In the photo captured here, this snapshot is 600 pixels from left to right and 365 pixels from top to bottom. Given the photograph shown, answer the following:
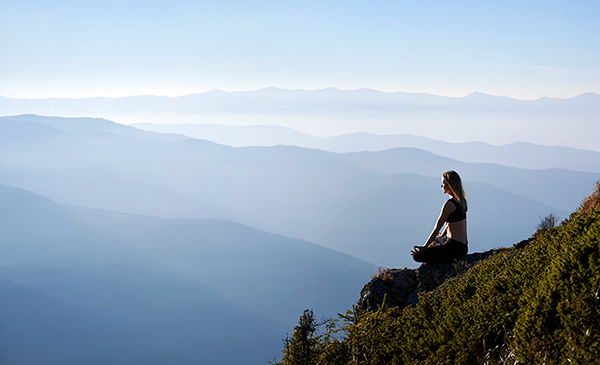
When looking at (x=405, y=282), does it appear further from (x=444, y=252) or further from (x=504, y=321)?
(x=504, y=321)

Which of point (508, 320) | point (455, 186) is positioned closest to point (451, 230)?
point (455, 186)

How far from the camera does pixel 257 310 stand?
633ft


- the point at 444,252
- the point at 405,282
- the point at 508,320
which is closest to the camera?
the point at 508,320

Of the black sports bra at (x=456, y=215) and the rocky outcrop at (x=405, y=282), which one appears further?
the black sports bra at (x=456, y=215)

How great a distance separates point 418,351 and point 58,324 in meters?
199

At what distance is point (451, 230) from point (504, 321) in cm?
429

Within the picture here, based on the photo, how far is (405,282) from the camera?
7.18 metres

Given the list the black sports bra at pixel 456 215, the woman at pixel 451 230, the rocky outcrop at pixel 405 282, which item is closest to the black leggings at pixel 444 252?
the woman at pixel 451 230

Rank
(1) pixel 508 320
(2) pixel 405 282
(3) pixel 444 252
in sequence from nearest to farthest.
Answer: (1) pixel 508 320 < (2) pixel 405 282 < (3) pixel 444 252

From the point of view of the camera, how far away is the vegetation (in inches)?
104

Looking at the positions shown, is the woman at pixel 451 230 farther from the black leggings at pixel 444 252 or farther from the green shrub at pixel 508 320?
the green shrub at pixel 508 320

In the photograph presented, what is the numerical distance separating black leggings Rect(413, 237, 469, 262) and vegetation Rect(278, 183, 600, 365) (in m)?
2.29

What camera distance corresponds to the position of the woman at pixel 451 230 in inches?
286

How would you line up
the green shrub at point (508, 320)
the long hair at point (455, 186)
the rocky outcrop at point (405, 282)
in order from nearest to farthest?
the green shrub at point (508, 320) → the rocky outcrop at point (405, 282) → the long hair at point (455, 186)
